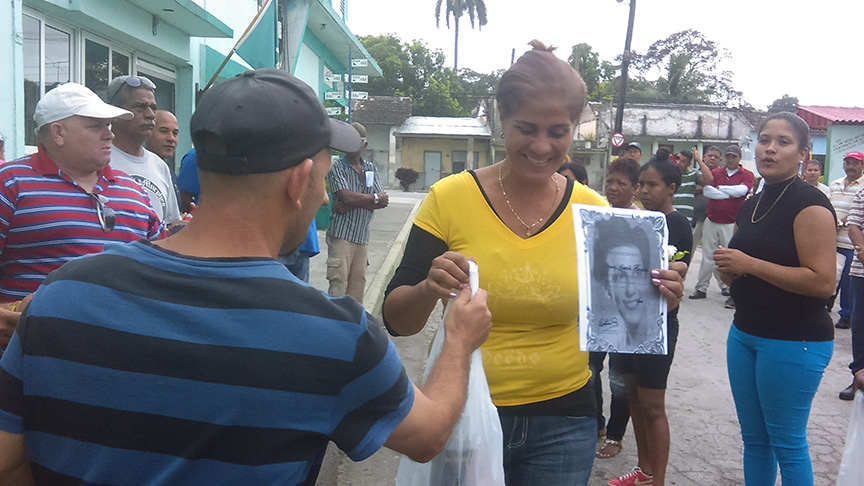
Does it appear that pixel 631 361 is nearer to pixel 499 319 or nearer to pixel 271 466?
pixel 499 319

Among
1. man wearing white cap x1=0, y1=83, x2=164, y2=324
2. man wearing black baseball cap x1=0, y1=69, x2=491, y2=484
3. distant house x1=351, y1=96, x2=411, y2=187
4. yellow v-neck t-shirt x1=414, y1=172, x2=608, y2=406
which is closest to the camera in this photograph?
man wearing black baseball cap x1=0, y1=69, x2=491, y2=484

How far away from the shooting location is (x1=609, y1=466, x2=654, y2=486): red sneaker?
12.9ft

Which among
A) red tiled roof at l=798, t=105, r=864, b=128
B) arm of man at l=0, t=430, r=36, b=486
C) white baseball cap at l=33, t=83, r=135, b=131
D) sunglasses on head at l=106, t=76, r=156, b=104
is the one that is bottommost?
arm of man at l=0, t=430, r=36, b=486

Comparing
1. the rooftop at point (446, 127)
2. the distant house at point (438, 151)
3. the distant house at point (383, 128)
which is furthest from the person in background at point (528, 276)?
the distant house at point (438, 151)

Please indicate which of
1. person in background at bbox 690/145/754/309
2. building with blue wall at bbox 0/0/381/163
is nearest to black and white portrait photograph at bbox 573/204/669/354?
building with blue wall at bbox 0/0/381/163

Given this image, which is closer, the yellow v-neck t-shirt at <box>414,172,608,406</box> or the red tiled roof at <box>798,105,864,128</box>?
the yellow v-neck t-shirt at <box>414,172,608,406</box>

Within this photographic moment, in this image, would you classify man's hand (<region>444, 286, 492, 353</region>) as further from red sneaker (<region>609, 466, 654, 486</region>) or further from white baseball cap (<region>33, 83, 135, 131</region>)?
red sneaker (<region>609, 466, 654, 486</region>)

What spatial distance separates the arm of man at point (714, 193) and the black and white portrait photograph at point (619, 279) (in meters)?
7.81

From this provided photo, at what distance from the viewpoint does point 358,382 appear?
4.06 feet

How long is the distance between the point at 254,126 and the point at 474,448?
1168 millimetres

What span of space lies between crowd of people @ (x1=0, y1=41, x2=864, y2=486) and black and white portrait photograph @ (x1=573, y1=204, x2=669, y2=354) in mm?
11

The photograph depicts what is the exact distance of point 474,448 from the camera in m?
1.94

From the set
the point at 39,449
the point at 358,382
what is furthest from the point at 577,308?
the point at 39,449

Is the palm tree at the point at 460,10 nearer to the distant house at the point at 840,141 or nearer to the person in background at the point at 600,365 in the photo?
the distant house at the point at 840,141
